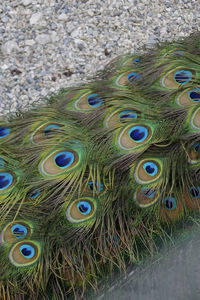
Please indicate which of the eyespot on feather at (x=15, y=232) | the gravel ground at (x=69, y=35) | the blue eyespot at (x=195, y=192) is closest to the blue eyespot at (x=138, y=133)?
the blue eyespot at (x=195, y=192)

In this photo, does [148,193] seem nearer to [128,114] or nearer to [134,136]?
[134,136]

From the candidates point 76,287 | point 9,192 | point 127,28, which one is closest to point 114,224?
point 76,287

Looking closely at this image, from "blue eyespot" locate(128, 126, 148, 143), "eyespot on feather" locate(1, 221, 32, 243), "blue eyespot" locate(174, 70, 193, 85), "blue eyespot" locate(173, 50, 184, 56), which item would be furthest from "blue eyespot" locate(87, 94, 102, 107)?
"eyespot on feather" locate(1, 221, 32, 243)

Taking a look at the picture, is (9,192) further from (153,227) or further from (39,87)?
(39,87)

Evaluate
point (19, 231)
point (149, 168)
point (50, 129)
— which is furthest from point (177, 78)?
point (19, 231)

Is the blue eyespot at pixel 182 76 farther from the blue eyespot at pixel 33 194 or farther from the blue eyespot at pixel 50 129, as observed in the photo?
the blue eyespot at pixel 33 194

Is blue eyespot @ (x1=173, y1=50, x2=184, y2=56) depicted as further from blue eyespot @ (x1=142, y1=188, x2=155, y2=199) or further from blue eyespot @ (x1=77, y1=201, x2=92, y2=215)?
blue eyespot @ (x1=77, y1=201, x2=92, y2=215)
